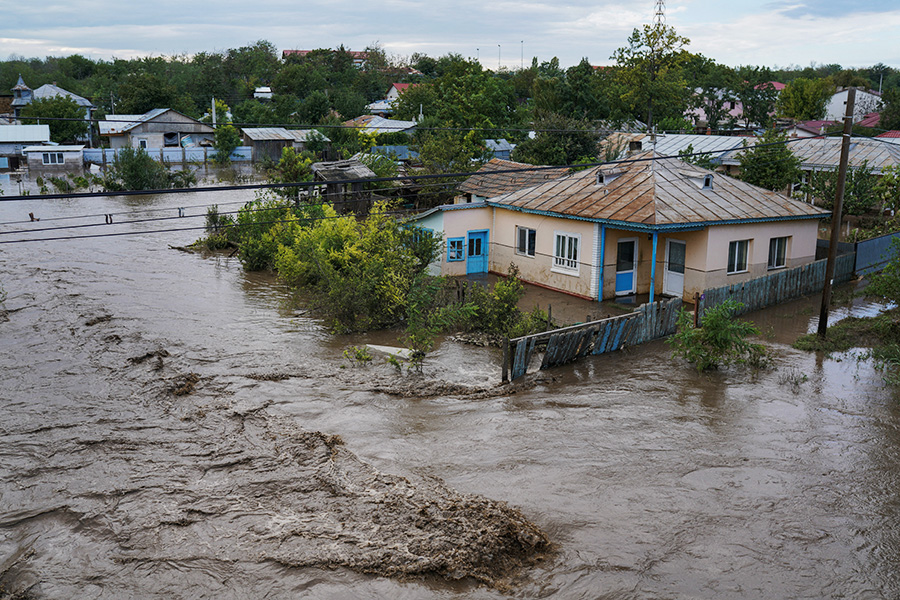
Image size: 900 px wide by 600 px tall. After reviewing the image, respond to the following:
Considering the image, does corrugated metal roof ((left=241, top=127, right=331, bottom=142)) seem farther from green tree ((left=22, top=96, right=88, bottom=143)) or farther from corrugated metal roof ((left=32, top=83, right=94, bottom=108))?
corrugated metal roof ((left=32, top=83, right=94, bottom=108))

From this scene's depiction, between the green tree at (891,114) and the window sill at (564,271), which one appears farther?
the green tree at (891,114)

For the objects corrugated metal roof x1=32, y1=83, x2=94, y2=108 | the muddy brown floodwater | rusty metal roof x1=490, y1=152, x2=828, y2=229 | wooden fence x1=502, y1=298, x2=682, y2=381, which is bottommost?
the muddy brown floodwater

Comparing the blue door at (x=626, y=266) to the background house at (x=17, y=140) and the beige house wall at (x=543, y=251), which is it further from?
the background house at (x=17, y=140)

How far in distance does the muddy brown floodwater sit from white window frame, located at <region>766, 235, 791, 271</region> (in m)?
4.35

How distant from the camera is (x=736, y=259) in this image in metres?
22.4

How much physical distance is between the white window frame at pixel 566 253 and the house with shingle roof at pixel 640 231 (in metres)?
0.03

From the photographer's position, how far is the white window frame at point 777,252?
23.5m

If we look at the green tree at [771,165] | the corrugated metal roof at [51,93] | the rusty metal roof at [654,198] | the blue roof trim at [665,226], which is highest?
the corrugated metal roof at [51,93]

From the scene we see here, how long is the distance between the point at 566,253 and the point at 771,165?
1478cm

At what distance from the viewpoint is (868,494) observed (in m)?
10.9

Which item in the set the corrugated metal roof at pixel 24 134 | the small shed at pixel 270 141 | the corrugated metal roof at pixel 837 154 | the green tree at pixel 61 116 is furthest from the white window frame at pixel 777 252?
the green tree at pixel 61 116

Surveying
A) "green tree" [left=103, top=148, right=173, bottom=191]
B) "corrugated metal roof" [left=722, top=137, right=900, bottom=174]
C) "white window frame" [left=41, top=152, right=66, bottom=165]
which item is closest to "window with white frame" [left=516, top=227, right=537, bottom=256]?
"corrugated metal roof" [left=722, top=137, right=900, bottom=174]

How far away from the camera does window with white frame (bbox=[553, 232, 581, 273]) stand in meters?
23.0

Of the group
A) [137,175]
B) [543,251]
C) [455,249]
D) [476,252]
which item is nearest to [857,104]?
[476,252]
